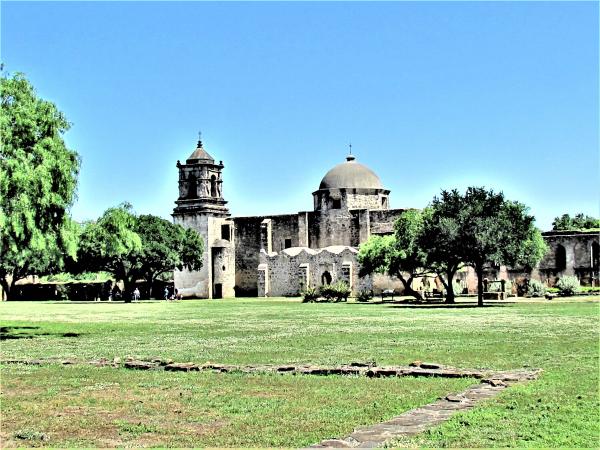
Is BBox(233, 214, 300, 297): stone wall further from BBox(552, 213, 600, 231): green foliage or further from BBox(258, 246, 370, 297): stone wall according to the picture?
BBox(552, 213, 600, 231): green foliage

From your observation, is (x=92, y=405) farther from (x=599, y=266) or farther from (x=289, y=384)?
(x=599, y=266)

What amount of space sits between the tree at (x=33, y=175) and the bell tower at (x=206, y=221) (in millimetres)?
44964

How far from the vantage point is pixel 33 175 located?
64.0 ft

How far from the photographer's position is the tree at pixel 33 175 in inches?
756

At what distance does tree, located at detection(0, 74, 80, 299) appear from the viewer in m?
A: 19.2

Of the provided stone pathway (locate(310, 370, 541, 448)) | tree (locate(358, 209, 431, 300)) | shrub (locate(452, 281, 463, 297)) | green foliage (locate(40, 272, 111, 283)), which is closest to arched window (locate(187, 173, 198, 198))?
green foliage (locate(40, 272, 111, 283))

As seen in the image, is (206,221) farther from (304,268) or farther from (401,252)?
(401,252)

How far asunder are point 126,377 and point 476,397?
5.05 meters

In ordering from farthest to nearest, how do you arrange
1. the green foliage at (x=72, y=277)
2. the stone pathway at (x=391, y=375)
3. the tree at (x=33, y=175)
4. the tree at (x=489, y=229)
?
the green foliage at (x=72, y=277), the tree at (x=489, y=229), the tree at (x=33, y=175), the stone pathway at (x=391, y=375)

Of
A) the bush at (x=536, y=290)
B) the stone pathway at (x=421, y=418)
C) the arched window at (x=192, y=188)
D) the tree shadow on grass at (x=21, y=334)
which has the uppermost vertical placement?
the arched window at (x=192, y=188)

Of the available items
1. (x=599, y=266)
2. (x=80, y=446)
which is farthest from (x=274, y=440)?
(x=599, y=266)

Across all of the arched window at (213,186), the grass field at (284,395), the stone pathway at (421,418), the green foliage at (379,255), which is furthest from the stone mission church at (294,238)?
the stone pathway at (421,418)

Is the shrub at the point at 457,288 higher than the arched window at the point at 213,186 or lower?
lower

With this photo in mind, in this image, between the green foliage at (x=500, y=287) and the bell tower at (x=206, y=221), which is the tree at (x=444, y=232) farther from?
the bell tower at (x=206, y=221)
